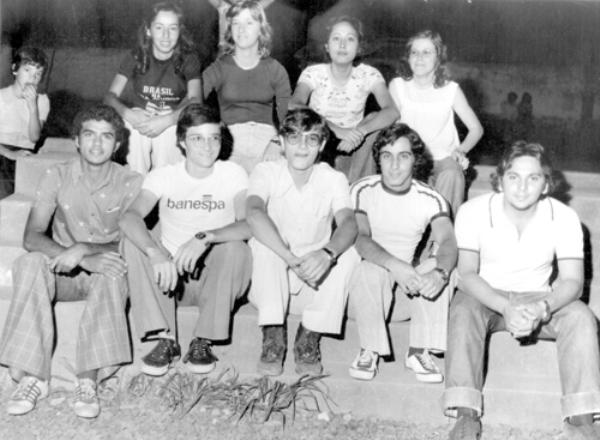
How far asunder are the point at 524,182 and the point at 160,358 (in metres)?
1.86

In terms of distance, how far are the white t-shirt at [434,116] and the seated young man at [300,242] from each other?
0.94 m

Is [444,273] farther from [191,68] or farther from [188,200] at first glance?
[191,68]

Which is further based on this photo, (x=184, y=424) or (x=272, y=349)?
(x=272, y=349)

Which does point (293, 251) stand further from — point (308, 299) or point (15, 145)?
point (15, 145)

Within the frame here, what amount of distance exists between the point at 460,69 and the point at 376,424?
4894 millimetres

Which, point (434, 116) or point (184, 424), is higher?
point (434, 116)

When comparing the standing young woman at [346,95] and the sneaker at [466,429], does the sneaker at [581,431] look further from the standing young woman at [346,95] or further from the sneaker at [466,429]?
A: the standing young woman at [346,95]

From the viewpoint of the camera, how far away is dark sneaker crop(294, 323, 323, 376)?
3908 mm

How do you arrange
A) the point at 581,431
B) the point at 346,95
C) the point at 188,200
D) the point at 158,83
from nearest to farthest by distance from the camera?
the point at 581,431 < the point at 188,200 < the point at 158,83 < the point at 346,95

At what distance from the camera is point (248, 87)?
Result: 4.89 metres

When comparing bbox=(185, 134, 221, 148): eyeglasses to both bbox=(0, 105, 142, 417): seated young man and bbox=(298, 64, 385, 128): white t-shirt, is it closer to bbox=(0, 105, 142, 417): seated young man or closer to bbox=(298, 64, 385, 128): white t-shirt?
bbox=(0, 105, 142, 417): seated young man

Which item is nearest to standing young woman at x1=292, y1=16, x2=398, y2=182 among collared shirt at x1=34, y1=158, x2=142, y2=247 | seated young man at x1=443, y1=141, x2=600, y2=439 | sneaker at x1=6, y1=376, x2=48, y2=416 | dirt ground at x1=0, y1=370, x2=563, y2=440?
seated young man at x1=443, y1=141, x2=600, y2=439

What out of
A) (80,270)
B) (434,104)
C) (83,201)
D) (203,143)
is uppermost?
(434,104)

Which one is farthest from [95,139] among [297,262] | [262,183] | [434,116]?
[434,116]
